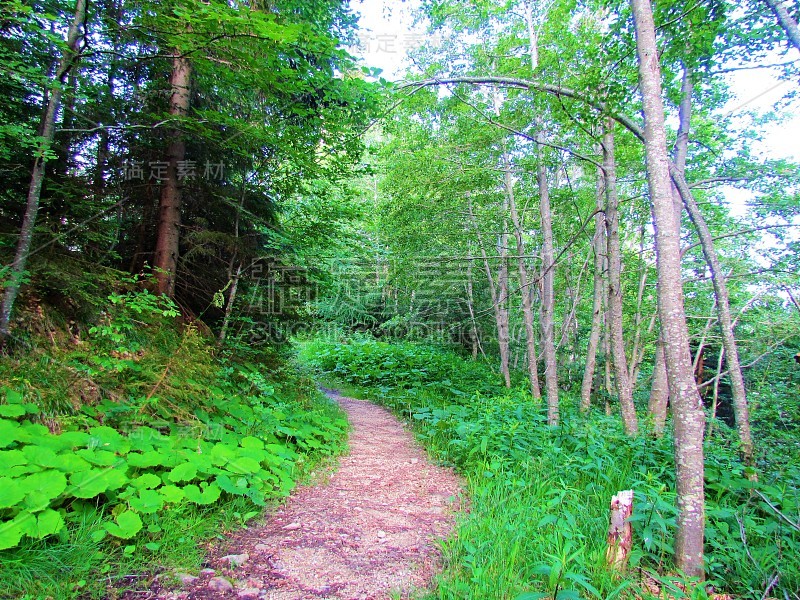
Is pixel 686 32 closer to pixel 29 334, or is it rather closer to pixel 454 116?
pixel 454 116

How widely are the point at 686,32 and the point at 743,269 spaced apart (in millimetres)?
9138

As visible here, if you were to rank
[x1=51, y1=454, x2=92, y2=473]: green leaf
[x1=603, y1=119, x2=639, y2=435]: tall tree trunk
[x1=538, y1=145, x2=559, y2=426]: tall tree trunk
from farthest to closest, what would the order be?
[x1=538, y1=145, x2=559, y2=426]: tall tree trunk, [x1=603, y1=119, x2=639, y2=435]: tall tree trunk, [x1=51, y1=454, x2=92, y2=473]: green leaf

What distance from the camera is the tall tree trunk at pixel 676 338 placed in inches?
99.0

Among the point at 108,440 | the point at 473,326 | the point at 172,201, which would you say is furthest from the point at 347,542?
the point at 473,326

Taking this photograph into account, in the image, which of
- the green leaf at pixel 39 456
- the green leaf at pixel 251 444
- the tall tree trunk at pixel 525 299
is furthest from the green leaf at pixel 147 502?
the tall tree trunk at pixel 525 299

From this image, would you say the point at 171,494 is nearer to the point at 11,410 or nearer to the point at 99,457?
the point at 99,457

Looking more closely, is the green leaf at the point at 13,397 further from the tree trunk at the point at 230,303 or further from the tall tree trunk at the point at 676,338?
the tall tree trunk at the point at 676,338

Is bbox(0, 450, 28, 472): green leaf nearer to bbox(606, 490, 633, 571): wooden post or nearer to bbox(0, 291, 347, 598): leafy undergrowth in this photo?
bbox(0, 291, 347, 598): leafy undergrowth

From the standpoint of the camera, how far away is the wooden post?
253 cm

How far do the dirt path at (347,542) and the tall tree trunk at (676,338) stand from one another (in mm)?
1674

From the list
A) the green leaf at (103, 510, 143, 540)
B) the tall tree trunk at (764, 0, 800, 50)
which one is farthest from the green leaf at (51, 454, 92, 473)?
the tall tree trunk at (764, 0, 800, 50)

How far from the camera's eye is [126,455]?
2721mm

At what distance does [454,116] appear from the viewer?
7.53 m

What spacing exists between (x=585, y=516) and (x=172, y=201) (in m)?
6.15
